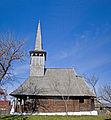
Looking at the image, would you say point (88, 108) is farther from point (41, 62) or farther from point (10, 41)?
point (10, 41)

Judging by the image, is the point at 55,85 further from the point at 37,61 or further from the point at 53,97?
the point at 37,61

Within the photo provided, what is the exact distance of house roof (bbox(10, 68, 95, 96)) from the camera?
19.5 m

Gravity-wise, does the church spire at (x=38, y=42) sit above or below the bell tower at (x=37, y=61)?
above

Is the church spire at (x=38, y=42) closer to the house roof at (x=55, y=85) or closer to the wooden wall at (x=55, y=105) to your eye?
the house roof at (x=55, y=85)

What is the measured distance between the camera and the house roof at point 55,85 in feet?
64.1

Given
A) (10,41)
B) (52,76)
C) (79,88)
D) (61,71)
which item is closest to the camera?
(10,41)

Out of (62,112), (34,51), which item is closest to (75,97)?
(62,112)

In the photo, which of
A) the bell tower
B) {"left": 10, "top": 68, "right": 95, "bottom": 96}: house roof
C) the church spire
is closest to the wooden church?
{"left": 10, "top": 68, "right": 95, "bottom": 96}: house roof

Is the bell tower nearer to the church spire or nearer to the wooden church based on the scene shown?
the church spire

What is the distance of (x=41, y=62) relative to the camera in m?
24.1

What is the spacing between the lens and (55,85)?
69.2 feet

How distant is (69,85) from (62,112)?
14.3ft

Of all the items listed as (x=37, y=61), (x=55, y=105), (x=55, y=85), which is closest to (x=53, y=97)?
(x=55, y=105)

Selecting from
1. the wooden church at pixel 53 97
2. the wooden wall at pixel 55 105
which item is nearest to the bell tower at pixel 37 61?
the wooden church at pixel 53 97
